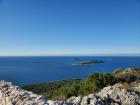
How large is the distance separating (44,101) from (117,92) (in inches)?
237

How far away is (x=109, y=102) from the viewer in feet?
47.8

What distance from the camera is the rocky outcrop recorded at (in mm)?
11758

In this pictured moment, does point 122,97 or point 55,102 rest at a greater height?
point 55,102

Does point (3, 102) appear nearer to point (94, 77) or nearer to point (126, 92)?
point (126, 92)

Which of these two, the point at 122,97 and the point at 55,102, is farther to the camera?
the point at 122,97

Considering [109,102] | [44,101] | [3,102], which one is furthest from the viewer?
[109,102]

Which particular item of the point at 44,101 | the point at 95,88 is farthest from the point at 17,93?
the point at 95,88

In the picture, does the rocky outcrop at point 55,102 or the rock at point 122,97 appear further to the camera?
the rock at point 122,97

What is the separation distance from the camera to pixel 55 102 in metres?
11.5

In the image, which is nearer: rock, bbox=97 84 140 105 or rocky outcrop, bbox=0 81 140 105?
rocky outcrop, bbox=0 81 140 105

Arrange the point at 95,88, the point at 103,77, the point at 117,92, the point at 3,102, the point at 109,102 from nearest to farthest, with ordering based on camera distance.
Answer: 1. the point at 3,102
2. the point at 109,102
3. the point at 117,92
4. the point at 95,88
5. the point at 103,77

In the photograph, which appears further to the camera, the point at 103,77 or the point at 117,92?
the point at 103,77

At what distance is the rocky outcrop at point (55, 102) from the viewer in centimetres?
1176

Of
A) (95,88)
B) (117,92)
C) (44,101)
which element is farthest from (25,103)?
(95,88)
